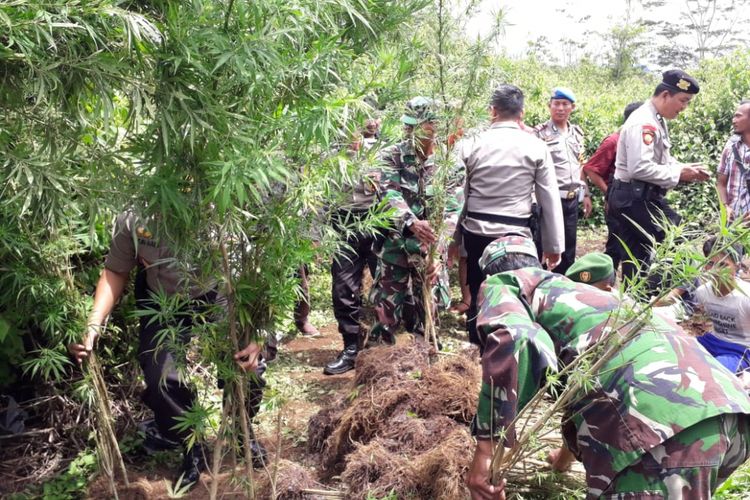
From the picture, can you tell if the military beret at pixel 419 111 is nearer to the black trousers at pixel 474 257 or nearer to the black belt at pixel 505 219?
the black belt at pixel 505 219

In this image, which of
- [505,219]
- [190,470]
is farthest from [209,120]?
[505,219]

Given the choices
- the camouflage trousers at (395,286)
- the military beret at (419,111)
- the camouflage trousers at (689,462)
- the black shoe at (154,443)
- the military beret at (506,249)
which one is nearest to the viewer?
the camouflage trousers at (689,462)

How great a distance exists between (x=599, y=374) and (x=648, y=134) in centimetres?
336

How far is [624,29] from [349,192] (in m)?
30.4

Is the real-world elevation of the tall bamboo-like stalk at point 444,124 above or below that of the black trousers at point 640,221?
above

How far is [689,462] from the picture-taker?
76.8 inches

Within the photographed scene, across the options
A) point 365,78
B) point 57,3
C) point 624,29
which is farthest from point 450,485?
point 624,29

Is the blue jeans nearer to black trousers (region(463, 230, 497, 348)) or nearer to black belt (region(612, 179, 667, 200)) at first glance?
black trousers (region(463, 230, 497, 348))

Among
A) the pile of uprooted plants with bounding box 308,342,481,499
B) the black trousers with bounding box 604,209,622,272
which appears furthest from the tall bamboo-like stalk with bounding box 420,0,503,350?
the black trousers with bounding box 604,209,622,272

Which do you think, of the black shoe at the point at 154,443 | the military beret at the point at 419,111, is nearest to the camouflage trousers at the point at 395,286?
the military beret at the point at 419,111

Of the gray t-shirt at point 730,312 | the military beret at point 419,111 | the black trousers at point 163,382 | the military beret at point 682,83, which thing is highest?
the military beret at point 682,83

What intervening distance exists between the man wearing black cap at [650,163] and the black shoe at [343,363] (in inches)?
89.0

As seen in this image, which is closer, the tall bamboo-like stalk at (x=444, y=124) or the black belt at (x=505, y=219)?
the tall bamboo-like stalk at (x=444, y=124)

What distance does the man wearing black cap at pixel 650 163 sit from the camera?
4.82 m
